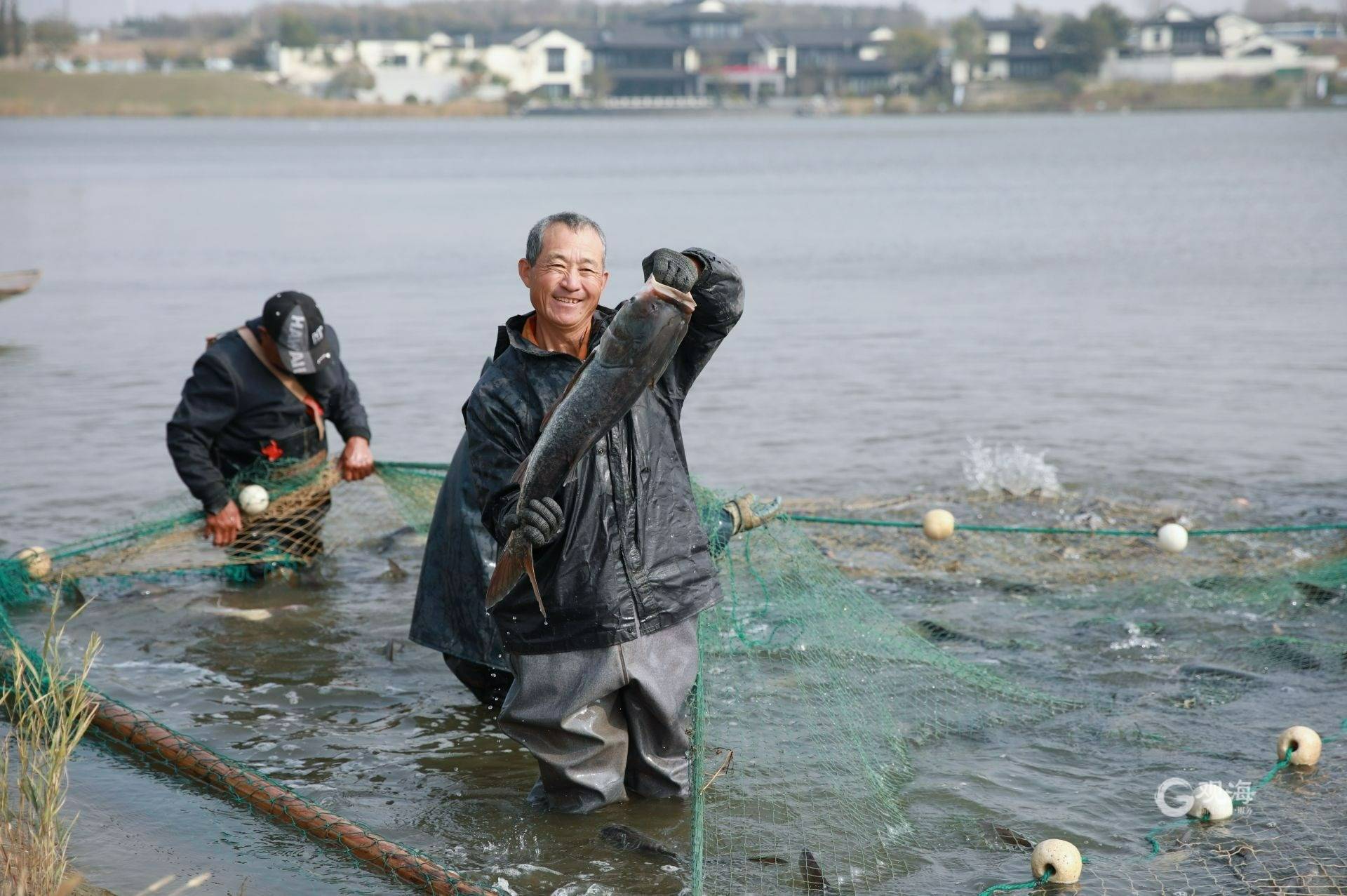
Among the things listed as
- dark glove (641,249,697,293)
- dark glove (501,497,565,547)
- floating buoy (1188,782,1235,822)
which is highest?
dark glove (641,249,697,293)

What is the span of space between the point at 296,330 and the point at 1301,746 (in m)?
5.03

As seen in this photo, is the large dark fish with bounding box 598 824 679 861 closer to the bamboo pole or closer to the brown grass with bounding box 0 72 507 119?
the bamboo pole

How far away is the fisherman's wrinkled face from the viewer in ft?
13.3

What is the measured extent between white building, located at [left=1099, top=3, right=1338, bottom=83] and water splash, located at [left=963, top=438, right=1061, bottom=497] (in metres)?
136

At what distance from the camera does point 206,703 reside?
20.9 ft

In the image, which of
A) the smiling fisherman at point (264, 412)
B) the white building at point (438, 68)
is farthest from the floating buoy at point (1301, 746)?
the white building at point (438, 68)

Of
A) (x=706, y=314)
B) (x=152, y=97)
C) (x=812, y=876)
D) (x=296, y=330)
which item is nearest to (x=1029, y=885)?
(x=812, y=876)

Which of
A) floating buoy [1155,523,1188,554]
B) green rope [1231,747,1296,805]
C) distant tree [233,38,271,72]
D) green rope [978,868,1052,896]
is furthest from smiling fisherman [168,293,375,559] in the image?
distant tree [233,38,271,72]

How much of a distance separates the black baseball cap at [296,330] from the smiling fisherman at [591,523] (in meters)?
2.95

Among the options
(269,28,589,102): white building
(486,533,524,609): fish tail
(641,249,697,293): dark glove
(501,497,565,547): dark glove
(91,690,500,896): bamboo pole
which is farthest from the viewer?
(269,28,589,102): white building

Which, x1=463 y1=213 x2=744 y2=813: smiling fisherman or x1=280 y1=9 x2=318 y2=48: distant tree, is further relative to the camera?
x1=280 y1=9 x2=318 y2=48: distant tree

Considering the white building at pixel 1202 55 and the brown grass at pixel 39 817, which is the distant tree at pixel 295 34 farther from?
the brown grass at pixel 39 817

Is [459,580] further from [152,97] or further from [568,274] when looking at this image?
[152,97]

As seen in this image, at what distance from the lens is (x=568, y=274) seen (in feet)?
13.4
